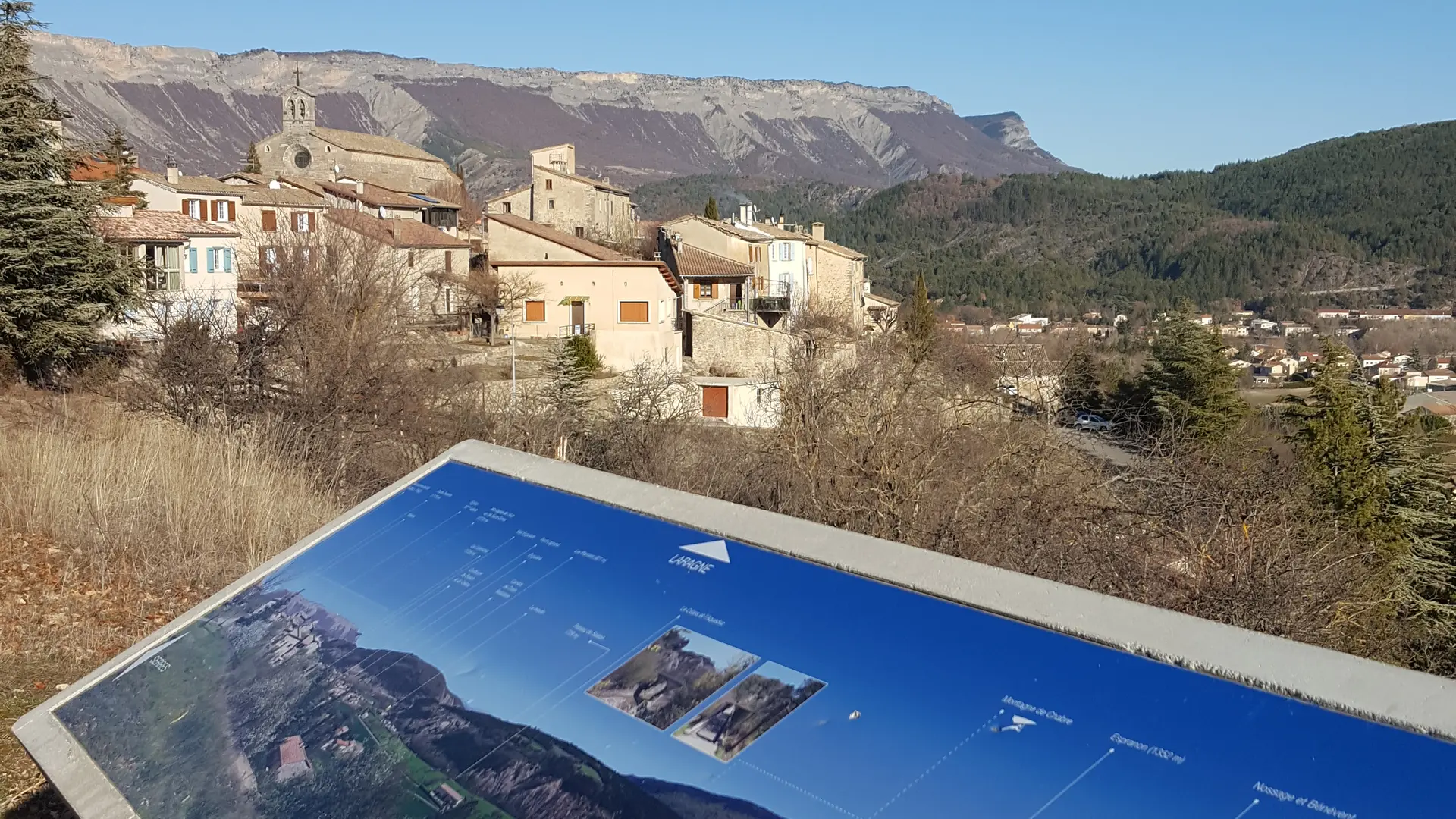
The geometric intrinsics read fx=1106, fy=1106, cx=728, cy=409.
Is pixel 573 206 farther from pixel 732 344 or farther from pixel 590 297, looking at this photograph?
pixel 732 344

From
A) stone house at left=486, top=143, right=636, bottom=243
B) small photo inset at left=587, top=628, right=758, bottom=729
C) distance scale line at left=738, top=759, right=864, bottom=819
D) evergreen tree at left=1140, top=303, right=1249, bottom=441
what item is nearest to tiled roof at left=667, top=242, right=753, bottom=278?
stone house at left=486, top=143, right=636, bottom=243

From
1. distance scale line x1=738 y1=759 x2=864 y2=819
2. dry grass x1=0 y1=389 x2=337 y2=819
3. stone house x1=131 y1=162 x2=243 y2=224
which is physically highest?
stone house x1=131 y1=162 x2=243 y2=224

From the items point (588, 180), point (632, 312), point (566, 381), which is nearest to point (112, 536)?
point (566, 381)

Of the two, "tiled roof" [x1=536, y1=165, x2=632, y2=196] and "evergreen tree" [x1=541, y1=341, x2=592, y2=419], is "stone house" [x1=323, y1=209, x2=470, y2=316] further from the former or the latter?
"tiled roof" [x1=536, y1=165, x2=632, y2=196]

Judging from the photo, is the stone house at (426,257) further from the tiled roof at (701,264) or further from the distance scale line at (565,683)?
the distance scale line at (565,683)

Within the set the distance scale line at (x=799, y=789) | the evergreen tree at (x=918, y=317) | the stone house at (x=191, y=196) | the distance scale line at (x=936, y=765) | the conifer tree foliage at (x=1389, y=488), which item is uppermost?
the stone house at (x=191, y=196)

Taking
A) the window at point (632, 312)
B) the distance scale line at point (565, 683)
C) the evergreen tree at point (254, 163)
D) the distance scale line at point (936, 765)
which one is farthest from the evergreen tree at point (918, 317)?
the distance scale line at point (936, 765)
